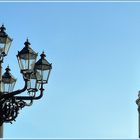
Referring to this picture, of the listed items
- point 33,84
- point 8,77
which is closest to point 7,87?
point 8,77

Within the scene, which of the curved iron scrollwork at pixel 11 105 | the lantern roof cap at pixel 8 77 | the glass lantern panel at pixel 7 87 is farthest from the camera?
the lantern roof cap at pixel 8 77

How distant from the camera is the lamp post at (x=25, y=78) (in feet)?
50.6

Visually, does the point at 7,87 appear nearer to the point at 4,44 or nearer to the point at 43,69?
the point at 4,44

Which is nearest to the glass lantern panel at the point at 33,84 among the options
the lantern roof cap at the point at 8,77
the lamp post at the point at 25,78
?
the lamp post at the point at 25,78

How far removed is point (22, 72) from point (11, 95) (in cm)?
70

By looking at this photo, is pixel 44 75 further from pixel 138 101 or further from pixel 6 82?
pixel 138 101

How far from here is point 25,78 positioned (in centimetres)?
1530

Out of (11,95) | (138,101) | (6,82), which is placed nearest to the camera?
(11,95)

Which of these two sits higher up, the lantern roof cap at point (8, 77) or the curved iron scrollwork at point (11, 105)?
the lantern roof cap at point (8, 77)

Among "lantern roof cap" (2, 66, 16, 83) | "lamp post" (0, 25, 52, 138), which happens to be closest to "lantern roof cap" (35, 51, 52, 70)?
"lamp post" (0, 25, 52, 138)

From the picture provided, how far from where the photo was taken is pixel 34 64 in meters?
15.7

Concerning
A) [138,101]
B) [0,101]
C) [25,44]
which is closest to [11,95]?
[0,101]

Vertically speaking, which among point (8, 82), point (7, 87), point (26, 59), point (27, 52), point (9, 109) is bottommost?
point (9, 109)

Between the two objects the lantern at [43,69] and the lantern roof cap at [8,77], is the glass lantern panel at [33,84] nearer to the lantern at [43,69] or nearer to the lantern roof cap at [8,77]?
the lantern at [43,69]
